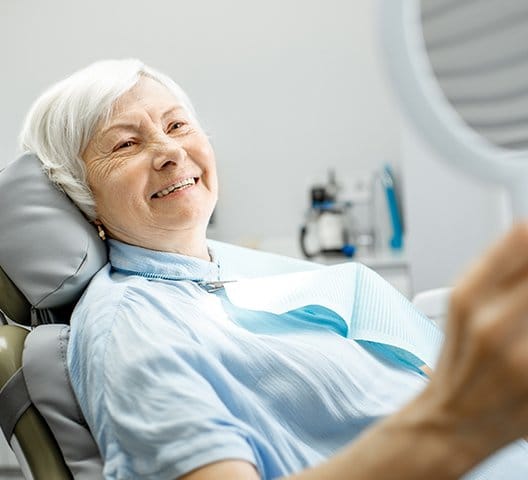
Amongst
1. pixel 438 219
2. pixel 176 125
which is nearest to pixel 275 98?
pixel 438 219

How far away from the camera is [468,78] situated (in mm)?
556

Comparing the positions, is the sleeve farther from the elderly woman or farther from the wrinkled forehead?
the wrinkled forehead

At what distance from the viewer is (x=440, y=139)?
54 cm

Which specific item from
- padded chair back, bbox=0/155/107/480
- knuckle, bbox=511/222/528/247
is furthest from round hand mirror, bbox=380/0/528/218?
padded chair back, bbox=0/155/107/480

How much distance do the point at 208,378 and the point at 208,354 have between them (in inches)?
1.2

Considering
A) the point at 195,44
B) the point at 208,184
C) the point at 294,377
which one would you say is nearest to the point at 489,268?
the point at 294,377

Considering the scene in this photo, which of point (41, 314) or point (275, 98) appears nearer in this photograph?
point (41, 314)

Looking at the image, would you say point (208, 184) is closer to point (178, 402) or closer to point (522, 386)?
point (178, 402)

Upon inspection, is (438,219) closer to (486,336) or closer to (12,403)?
(12,403)

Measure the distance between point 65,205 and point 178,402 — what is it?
0.54m

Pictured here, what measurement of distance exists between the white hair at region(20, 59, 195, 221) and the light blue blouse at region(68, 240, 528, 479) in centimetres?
17

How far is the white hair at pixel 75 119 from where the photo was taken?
4.24ft

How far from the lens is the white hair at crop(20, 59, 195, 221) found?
4.24 ft

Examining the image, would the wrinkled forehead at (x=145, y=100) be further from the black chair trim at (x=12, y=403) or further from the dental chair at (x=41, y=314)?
the black chair trim at (x=12, y=403)
